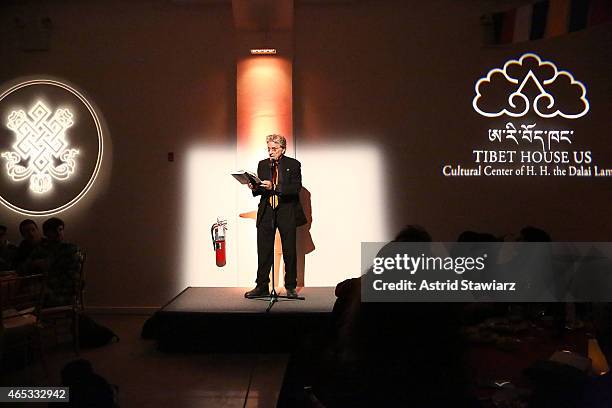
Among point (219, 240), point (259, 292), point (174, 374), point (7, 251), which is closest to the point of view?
point (174, 374)

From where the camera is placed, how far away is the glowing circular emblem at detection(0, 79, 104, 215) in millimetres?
4840

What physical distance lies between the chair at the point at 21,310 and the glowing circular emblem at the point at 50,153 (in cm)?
185

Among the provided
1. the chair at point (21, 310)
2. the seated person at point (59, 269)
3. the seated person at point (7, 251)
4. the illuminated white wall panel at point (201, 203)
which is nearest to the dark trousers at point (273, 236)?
the illuminated white wall panel at point (201, 203)

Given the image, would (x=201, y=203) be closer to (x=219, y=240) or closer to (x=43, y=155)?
(x=219, y=240)

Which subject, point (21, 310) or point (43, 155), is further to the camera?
point (43, 155)

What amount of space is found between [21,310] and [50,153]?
2.13m

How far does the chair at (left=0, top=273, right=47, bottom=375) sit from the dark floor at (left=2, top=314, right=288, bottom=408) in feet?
0.76

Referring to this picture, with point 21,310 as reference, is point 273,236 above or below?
above

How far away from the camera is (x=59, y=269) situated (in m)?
3.63

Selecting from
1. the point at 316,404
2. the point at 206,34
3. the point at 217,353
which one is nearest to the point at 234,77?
the point at 206,34

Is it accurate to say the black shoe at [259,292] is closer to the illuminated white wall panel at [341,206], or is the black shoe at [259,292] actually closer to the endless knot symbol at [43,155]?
the illuminated white wall panel at [341,206]

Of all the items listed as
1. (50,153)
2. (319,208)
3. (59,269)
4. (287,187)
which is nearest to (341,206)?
(319,208)

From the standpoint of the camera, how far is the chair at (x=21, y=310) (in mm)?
2961

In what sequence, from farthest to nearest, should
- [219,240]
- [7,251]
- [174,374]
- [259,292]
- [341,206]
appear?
[341,206]
[219,240]
[7,251]
[259,292]
[174,374]
